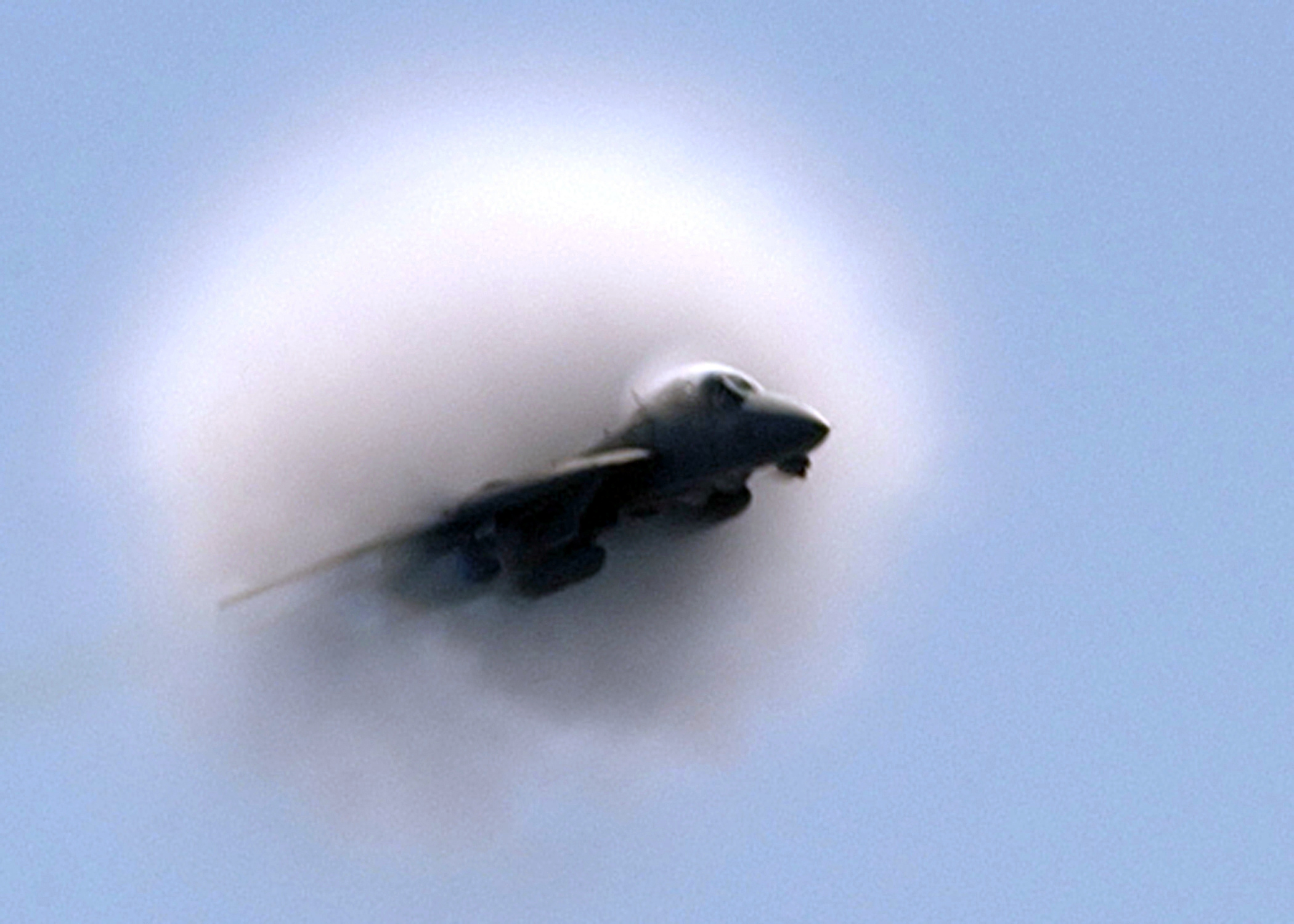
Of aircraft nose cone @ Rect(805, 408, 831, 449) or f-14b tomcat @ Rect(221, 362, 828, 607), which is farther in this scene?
f-14b tomcat @ Rect(221, 362, 828, 607)

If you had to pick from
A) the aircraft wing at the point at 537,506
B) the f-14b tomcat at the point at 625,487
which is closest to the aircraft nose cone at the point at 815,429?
the f-14b tomcat at the point at 625,487

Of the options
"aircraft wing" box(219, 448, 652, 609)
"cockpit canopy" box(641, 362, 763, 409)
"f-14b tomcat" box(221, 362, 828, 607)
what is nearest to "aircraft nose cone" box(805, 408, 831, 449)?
"f-14b tomcat" box(221, 362, 828, 607)

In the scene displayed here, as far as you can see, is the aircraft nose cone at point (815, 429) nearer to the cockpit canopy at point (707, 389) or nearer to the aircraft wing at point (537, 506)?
the cockpit canopy at point (707, 389)

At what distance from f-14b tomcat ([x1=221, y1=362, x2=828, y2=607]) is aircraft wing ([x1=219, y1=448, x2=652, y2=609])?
3cm

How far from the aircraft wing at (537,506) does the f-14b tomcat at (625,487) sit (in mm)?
26

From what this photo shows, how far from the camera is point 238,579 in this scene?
2596 inches

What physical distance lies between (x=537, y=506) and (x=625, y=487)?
189 centimetres

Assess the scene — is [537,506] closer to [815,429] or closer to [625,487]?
[625,487]

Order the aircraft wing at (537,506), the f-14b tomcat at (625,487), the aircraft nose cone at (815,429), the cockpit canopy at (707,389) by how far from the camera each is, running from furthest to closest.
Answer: the aircraft wing at (537,506) → the cockpit canopy at (707,389) → the f-14b tomcat at (625,487) → the aircraft nose cone at (815,429)

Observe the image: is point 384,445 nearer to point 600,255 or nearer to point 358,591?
point 358,591

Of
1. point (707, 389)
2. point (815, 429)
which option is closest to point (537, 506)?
point (707, 389)

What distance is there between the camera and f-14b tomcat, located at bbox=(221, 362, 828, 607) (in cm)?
5812

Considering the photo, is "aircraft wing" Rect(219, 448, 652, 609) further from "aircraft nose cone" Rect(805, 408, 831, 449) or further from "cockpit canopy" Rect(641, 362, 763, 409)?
"aircraft nose cone" Rect(805, 408, 831, 449)

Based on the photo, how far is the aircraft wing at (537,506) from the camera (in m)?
58.5
